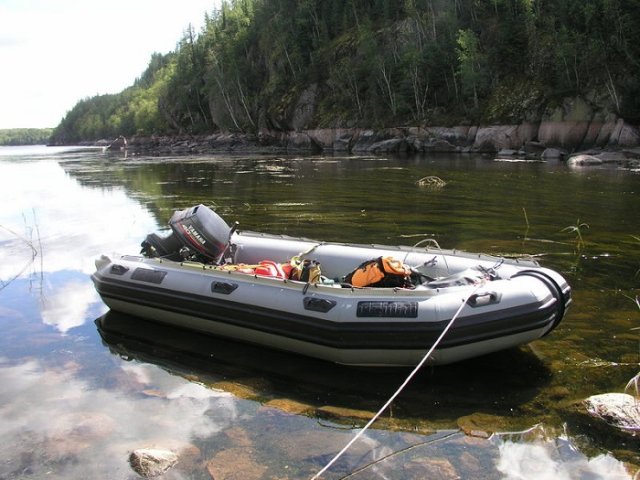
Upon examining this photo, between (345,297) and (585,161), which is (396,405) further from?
(585,161)

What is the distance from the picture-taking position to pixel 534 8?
36.7 metres

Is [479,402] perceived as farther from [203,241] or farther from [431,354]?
[203,241]

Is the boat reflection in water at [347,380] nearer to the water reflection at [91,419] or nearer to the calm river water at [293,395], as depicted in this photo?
the calm river water at [293,395]

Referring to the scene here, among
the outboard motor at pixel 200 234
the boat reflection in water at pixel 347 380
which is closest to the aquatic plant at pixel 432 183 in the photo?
the outboard motor at pixel 200 234

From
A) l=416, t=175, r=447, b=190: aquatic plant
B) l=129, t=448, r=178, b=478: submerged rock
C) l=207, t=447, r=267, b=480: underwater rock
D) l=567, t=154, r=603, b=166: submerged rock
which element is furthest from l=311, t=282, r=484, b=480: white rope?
l=567, t=154, r=603, b=166: submerged rock

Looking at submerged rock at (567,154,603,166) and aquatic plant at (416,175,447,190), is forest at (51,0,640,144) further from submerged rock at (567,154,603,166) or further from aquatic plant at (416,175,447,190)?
aquatic plant at (416,175,447,190)

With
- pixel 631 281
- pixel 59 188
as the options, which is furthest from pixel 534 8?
pixel 631 281

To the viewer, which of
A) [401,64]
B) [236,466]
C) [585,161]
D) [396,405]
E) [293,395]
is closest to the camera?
[236,466]

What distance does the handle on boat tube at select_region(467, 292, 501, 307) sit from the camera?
14.1ft

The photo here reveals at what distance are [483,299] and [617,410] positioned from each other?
1177 millimetres

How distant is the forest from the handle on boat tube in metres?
26.1

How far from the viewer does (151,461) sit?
11.2 feet

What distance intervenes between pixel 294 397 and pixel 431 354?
1129mm

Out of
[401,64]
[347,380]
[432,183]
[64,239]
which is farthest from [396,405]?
[401,64]
